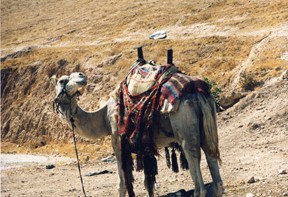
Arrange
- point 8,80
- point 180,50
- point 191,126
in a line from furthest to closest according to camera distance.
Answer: point 8,80 < point 180,50 < point 191,126

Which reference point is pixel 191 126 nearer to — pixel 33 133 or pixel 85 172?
pixel 85 172

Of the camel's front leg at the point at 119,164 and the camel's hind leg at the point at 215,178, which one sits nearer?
the camel's hind leg at the point at 215,178

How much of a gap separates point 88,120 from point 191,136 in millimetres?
2288

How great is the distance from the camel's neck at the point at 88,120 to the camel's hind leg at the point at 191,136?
1.91m

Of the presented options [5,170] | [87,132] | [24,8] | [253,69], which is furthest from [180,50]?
[24,8]

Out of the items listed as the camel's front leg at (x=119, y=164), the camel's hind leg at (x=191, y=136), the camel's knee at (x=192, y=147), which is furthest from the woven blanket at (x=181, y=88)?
the camel's front leg at (x=119, y=164)

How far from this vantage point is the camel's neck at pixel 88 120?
9375 millimetres

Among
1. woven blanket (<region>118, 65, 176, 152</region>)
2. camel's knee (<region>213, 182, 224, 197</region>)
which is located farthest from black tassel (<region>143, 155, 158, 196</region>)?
camel's knee (<region>213, 182, 224, 197</region>)

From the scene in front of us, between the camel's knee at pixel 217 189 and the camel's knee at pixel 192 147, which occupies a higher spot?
the camel's knee at pixel 192 147

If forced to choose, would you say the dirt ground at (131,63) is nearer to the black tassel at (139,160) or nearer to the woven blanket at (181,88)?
the black tassel at (139,160)

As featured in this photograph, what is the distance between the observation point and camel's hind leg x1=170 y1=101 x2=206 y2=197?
25.8ft

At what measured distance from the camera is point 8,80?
33781 mm

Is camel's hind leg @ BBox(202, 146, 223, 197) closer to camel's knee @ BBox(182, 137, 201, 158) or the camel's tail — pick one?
the camel's tail

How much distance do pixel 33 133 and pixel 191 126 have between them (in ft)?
73.4
